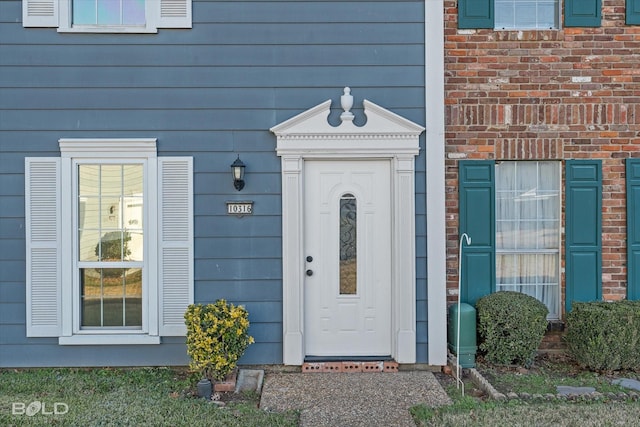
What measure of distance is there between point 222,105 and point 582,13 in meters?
3.74

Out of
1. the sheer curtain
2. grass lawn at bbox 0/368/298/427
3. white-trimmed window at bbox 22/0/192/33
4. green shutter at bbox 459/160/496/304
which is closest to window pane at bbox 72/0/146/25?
white-trimmed window at bbox 22/0/192/33

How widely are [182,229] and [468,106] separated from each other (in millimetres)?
3109

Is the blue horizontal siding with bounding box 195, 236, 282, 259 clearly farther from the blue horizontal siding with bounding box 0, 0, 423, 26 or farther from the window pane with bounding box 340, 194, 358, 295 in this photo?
the blue horizontal siding with bounding box 0, 0, 423, 26

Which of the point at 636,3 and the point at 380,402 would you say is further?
the point at 636,3

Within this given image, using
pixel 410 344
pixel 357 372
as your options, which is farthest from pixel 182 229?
pixel 410 344

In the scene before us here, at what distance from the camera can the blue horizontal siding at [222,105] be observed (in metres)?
4.79

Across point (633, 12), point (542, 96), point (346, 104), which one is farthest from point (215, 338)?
point (633, 12)

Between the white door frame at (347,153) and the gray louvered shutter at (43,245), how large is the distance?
219 cm

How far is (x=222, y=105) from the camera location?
4.84 m

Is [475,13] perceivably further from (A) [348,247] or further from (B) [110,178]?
(B) [110,178]

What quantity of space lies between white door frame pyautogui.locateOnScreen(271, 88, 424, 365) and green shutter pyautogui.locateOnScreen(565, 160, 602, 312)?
5.39 feet

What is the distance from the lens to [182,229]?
482 cm

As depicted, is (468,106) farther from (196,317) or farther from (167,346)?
(167,346)

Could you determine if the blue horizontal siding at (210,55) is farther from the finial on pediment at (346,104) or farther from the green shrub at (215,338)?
the green shrub at (215,338)
